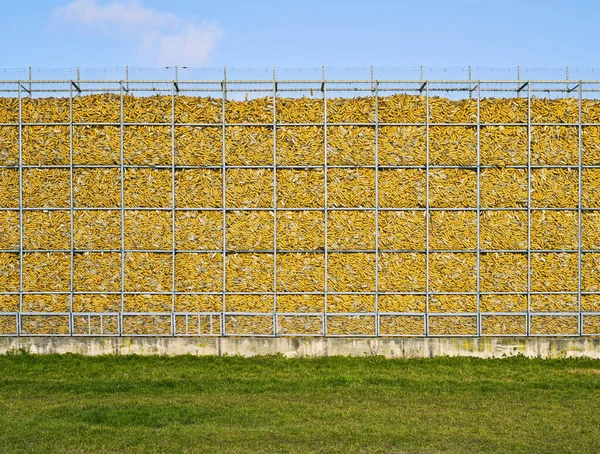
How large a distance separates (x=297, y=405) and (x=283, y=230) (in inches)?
276

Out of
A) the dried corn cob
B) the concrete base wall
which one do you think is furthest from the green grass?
the dried corn cob

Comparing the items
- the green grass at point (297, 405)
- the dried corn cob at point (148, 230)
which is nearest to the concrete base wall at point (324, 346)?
the green grass at point (297, 405)

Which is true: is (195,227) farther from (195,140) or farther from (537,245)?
(537,245)

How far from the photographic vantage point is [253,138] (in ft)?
72.1

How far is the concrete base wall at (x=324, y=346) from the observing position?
21000mm

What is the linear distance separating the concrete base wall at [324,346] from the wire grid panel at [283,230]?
2.18 feet

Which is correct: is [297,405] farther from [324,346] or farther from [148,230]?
[148,230]

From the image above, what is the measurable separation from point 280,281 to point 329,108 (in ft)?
13.9

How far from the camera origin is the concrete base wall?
21000mm

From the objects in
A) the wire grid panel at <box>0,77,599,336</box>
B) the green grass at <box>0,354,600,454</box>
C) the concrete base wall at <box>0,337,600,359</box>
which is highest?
the wire grid panel at <box>0,77,599,336</box>

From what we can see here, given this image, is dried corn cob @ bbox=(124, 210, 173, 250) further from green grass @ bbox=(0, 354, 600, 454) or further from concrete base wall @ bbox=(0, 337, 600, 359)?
green grass @ bbox=(0, 354, 600, 454)

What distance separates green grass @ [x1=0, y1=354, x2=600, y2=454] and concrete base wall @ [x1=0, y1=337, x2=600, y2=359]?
457 millimetres

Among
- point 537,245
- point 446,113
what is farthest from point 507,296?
point 446,113

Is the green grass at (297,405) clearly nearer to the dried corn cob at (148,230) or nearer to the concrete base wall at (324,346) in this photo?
the concrete base wall at (324,346)
